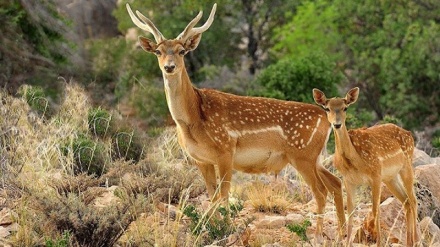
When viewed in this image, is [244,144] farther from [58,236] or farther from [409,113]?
[409,113]

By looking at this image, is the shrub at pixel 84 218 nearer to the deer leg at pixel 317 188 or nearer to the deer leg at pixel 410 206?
the deer leg at pixel 317 188

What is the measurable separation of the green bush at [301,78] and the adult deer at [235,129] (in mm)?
19197

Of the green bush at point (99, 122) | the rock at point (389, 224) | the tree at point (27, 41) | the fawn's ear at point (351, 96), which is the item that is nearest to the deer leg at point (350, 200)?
the rock at point (389, 224)

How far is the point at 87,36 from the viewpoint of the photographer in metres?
49.1

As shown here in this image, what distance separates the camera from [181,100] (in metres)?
10.1

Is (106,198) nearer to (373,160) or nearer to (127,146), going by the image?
(373,160)

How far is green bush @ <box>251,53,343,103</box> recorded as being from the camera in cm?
3031

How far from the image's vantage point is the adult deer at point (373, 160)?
1012 centimetres

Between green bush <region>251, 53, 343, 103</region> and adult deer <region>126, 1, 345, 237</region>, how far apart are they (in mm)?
19197

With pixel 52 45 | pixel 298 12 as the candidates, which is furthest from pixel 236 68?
pixel 52 45

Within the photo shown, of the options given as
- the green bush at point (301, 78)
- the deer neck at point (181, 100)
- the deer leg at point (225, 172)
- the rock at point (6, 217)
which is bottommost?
the green bush at point (301, 78)

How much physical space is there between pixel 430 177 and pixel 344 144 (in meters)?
2.83

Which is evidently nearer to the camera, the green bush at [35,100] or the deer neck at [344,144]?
the deer neck at [344,144]

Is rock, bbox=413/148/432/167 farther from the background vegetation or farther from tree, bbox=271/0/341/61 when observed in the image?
tree, bbox=271/0/341/61
